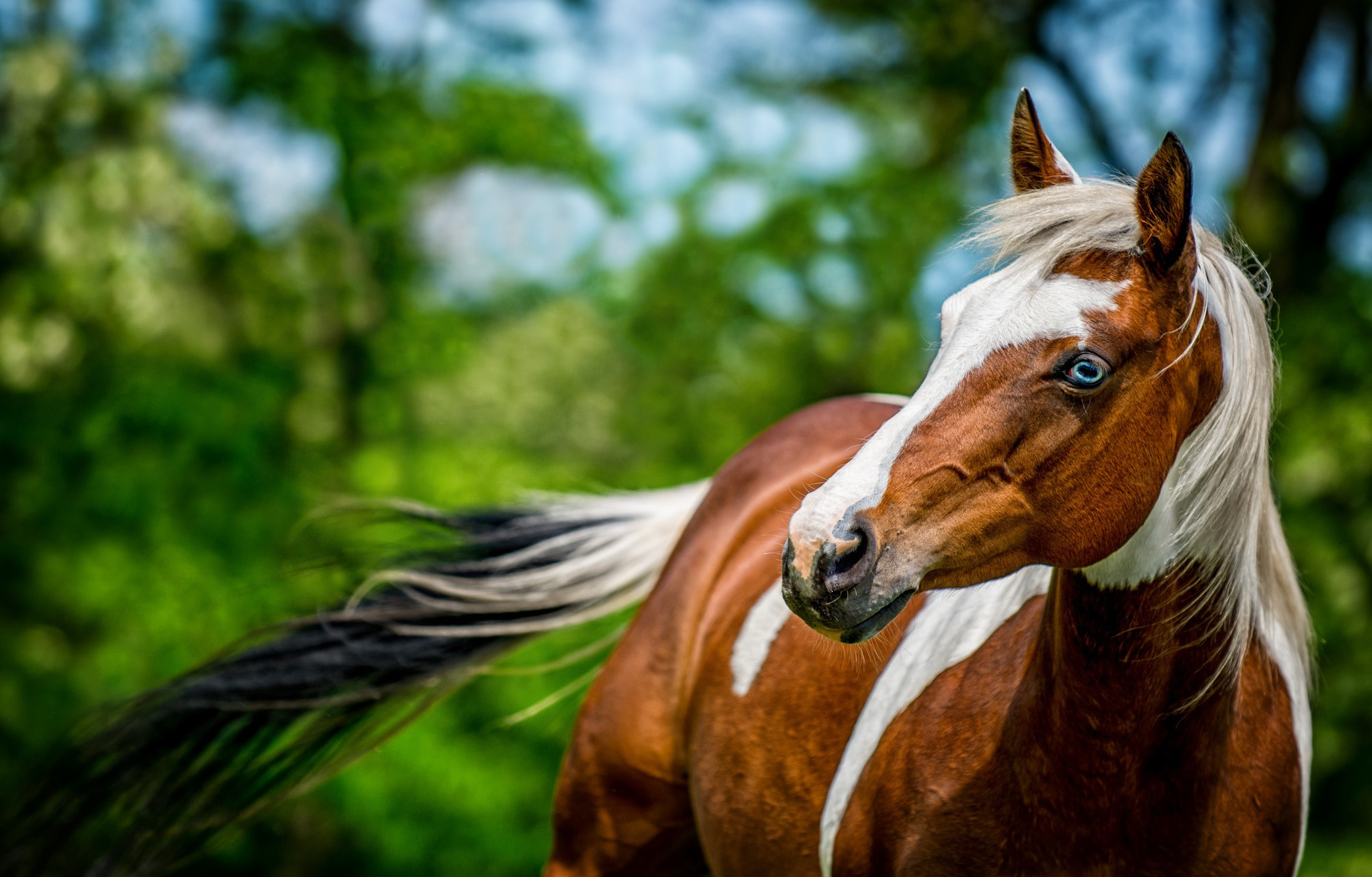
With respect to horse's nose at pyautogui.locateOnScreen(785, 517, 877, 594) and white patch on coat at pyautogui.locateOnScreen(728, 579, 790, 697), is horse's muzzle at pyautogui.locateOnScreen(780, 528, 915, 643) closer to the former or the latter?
horse's nose at pyautogui.locateOnScreen(785, 517, 877, 594)

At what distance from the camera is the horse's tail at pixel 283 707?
3430 millimetres

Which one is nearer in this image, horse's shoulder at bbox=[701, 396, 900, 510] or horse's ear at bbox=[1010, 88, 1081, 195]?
horse's ear at bbox=[1010, 88, 1081, 195]

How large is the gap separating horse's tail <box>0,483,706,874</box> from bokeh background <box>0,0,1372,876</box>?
5.23 m

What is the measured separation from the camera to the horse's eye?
1.74 metres

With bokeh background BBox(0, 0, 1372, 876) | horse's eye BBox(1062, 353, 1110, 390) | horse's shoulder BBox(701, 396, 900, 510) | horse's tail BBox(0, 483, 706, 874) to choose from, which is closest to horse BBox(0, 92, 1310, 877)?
horse's eye BBox(1062, 353, 1110, 390)

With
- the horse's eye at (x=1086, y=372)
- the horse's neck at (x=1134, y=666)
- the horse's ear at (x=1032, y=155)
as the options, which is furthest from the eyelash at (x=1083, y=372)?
the horse's ear at (x=1032, y=155)

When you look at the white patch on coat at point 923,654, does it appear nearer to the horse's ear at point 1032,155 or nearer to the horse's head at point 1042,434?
the horse's head at point 1042,434

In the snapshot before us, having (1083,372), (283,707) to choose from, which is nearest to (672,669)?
(283,707)

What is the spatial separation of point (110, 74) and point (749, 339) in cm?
576

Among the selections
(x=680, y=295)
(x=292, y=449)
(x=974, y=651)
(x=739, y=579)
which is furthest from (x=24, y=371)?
(x=974, y=651)

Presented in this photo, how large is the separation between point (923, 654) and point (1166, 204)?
3.05 feet

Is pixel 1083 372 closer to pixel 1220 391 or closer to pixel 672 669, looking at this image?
pixel 1220 391

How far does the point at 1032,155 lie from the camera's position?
212 centimetres

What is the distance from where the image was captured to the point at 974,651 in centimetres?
221
